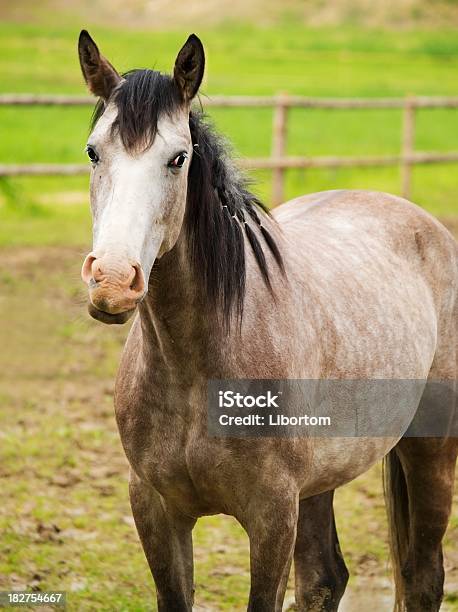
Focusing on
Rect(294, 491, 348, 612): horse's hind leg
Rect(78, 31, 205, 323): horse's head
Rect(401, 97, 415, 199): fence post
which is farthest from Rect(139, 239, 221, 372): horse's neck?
Rect(401, 97, 415, 199): fence post

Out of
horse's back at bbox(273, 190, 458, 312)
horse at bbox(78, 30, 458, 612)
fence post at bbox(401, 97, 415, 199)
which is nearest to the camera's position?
horse at bbox(78, 30, 458, 612)

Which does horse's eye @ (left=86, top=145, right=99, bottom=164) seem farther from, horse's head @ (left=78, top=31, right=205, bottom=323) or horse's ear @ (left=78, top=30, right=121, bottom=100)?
horse's ear @ (left=78, top=30, right=121, bottom=100)

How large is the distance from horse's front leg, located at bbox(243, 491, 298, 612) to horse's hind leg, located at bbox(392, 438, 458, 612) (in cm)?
94

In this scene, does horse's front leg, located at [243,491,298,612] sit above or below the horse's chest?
below

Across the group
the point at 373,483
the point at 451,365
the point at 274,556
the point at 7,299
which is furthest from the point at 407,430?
the point at 7,299

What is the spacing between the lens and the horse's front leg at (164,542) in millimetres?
2953

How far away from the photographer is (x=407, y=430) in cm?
359

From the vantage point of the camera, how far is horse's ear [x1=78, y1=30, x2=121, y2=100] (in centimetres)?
258

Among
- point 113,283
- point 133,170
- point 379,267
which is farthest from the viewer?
point 379,267

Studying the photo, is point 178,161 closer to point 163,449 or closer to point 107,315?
point 107,315

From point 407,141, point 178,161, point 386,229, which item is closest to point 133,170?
point 178,161

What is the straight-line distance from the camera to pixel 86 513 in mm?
4602

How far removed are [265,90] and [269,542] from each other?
71.9 feet

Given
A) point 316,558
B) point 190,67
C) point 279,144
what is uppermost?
point 190,67
